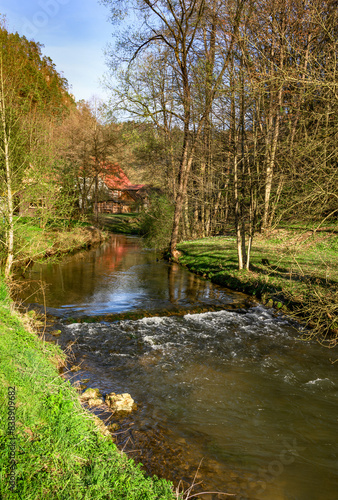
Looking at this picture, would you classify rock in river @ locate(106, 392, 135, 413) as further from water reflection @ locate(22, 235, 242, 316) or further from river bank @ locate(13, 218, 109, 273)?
river bank @ locate(13, 218, 109, 273)

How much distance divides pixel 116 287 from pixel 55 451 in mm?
10807

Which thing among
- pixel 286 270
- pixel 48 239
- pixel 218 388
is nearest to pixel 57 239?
pixel 48 239

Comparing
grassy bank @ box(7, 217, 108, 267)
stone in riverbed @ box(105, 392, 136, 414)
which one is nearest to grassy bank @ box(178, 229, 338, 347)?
stone in riverbed @ box(105, 392, 136, 414)

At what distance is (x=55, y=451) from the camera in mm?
3184

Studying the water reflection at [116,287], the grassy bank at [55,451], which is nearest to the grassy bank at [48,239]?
the water reflection at [116,287]

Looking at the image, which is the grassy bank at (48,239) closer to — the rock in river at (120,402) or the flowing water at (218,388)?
the flowing water at (218,388)

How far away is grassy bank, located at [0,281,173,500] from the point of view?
284 cm

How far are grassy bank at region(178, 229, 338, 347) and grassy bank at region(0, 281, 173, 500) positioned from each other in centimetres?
509

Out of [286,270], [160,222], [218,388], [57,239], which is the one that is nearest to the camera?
[218,388]

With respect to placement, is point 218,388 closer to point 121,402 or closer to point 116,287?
point 121,402

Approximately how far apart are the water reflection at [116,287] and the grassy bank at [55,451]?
6265 mm

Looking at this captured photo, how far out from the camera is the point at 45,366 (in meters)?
5.12

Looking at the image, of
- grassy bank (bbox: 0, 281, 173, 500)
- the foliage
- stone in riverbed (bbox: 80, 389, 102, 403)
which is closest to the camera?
grassy bank (bbox: 0, 281, 173, 500)

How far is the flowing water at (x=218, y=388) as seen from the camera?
4.39 meters
